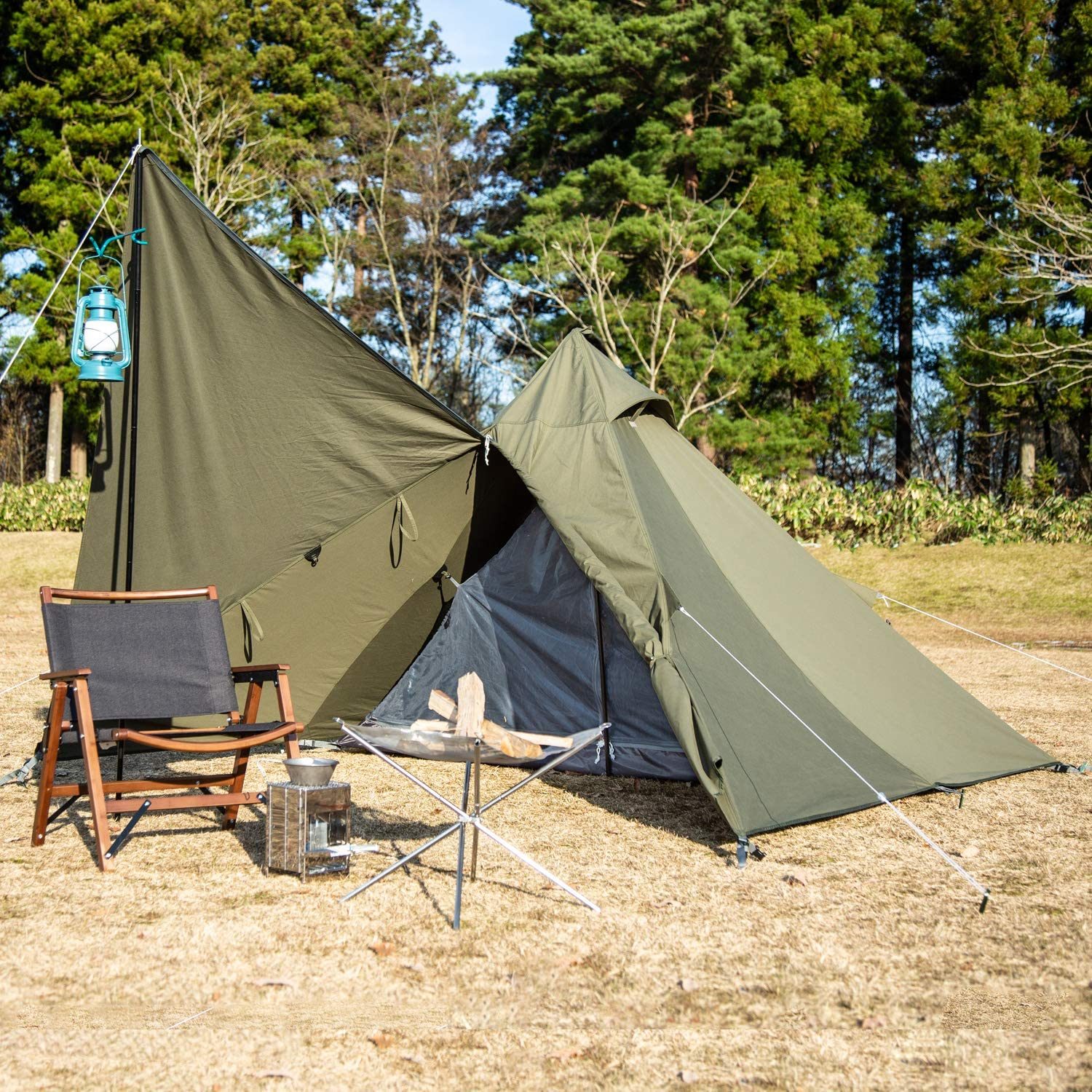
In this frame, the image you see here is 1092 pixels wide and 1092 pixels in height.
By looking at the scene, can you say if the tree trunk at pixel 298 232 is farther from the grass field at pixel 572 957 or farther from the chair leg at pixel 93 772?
the chair leg at pixel 93 772

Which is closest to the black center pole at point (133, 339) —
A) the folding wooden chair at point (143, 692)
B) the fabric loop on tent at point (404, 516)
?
the folding wooden chair at point (143, 692)

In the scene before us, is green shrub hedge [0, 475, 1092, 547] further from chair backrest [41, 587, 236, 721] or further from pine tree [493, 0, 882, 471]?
chair backrest [41, 587, 236, 721]

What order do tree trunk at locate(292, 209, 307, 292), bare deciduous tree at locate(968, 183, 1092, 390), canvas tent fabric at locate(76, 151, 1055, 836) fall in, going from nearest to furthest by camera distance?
canvas tent fabric at locate(76, 151, 1055, 836) < bare deciduous tree at locate(968, 183, 1092, 390) < tree trunk at locate(292, 209, 307, 292)

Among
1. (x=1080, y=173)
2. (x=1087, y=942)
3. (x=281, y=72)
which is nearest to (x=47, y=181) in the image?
(x=281, y=72)

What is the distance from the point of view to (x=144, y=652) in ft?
12.6

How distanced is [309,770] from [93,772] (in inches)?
25.5

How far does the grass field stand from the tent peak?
1525mm

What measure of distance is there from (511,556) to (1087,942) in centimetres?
282

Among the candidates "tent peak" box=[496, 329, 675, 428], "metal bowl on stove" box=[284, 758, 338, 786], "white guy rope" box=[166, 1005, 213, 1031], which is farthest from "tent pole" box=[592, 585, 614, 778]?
"white guy rope" box=[166, 1005, 213, 1031]

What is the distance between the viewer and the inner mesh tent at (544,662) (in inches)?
186

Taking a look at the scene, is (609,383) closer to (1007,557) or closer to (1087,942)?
(1087,942)

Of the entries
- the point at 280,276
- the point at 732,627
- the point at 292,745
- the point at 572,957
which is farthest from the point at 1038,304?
the point at 572,957

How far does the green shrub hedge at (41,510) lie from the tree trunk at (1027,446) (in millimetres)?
14518

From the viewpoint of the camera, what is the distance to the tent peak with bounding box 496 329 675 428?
4539 mm
